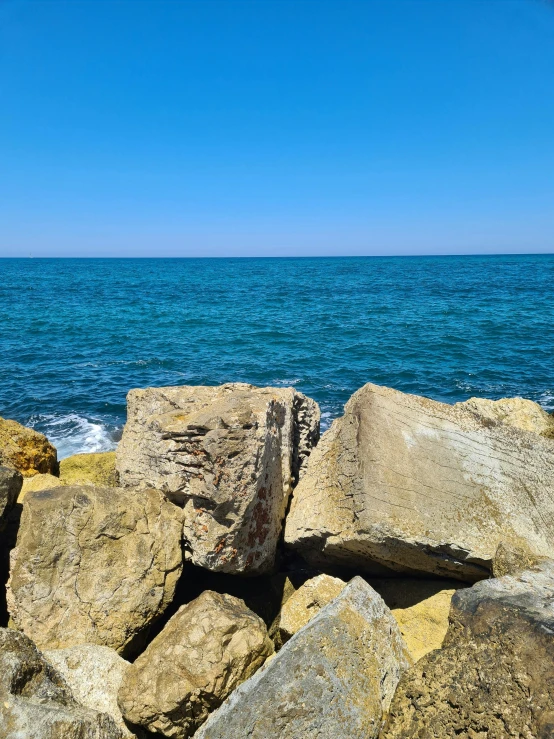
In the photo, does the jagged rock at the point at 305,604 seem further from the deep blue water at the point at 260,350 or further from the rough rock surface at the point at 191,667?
the deep blue water at the point at 260,350

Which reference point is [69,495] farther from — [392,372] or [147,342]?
Answer: [147,342]

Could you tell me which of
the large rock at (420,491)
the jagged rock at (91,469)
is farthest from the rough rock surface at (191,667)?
the jagged rock at (91,469)

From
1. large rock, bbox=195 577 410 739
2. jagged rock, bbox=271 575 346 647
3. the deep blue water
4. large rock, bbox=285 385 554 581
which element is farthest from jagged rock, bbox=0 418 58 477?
the deep blue water

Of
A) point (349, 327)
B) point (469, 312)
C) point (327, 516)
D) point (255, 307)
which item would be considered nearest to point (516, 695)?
point (327, 516)

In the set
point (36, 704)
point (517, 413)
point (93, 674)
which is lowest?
point (93, 674)

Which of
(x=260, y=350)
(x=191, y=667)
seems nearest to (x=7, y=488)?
(x=191, y=667)

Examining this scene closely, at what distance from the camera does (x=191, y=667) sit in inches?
146

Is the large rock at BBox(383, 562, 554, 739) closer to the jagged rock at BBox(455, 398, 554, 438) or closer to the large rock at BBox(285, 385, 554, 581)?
the large rock at BBox(285, 385, 554, 581)

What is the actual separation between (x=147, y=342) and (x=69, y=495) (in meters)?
20.2

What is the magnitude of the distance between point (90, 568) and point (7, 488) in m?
1.03

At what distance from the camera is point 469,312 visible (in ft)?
107

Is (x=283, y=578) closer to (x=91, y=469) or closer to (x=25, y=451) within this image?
(x=91, y=469)

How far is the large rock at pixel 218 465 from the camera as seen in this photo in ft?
14.6

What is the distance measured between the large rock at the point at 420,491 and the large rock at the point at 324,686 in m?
1.08
